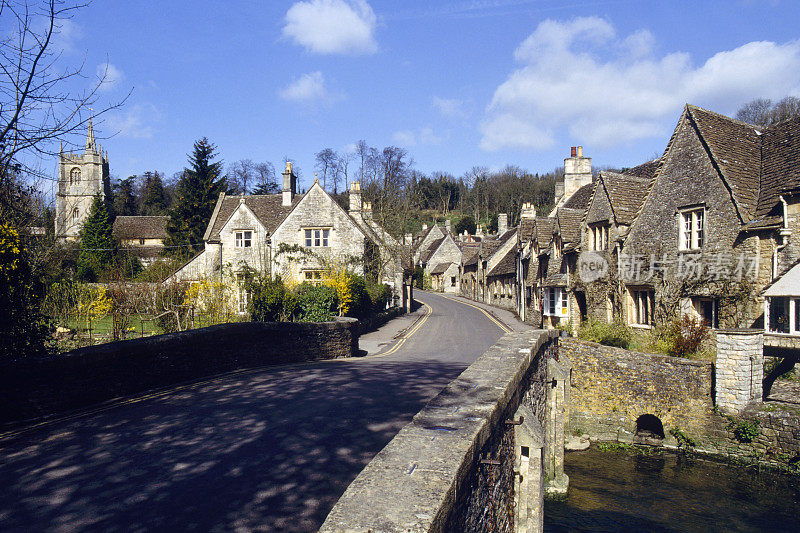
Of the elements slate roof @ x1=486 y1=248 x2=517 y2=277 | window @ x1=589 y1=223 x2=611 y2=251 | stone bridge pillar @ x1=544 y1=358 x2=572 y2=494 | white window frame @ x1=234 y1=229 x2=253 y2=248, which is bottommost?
stone bridge pillar @ x1=544 y1=358 x2=572 y2=494

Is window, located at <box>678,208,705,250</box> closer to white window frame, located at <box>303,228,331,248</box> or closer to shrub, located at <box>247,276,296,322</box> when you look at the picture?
shrub, located at <box>247,276,296,322</box>

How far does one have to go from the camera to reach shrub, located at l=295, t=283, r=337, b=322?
23422 mm

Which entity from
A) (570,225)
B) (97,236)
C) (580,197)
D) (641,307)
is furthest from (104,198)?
(641,307)

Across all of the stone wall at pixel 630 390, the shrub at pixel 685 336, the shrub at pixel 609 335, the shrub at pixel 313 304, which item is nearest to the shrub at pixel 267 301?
the shrub at pixel 313 304

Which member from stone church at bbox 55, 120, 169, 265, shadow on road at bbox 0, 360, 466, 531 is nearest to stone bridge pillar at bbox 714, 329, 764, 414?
shadow on road at bbox 0, 360, 466, 531

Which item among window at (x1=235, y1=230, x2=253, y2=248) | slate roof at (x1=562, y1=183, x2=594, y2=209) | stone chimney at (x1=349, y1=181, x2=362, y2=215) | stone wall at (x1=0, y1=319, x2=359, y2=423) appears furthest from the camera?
stone chimney at (x1=349, y1=181, x2=362, y2=215)

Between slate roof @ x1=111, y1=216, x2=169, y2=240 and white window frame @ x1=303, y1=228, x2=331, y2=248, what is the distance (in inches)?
1501

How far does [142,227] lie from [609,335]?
220 ft

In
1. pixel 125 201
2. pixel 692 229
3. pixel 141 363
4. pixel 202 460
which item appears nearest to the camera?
pixel 202 460

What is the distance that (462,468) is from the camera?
3791 mm

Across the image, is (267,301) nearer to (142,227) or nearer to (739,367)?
(739,367)

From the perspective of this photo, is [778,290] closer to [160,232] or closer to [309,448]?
[309,448]

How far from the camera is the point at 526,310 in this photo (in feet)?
131

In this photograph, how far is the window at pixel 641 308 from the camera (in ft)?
78.2
